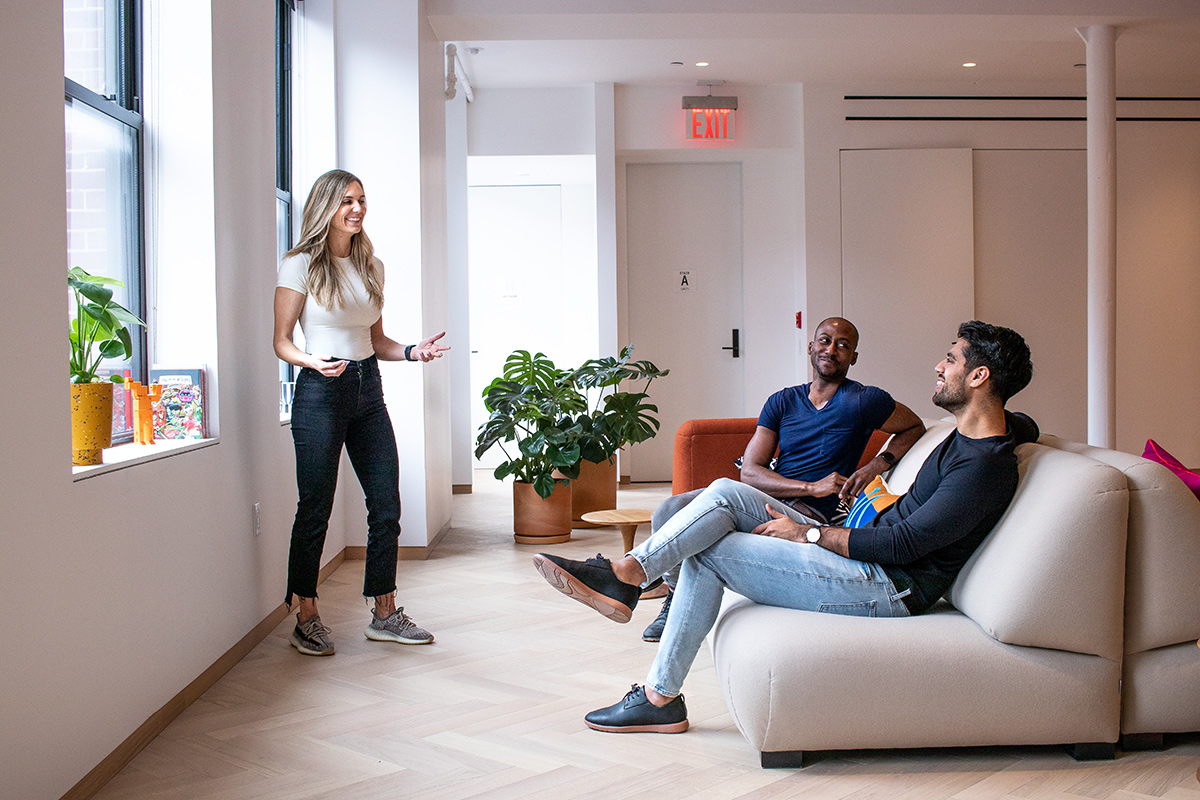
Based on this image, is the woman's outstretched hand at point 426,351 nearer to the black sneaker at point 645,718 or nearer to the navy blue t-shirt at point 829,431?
the navy blue t-shirt at point 829,431

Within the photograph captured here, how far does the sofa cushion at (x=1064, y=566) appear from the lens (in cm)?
217

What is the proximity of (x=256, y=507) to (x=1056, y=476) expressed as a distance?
2.53 meters

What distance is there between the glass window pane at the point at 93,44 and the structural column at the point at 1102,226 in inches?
184

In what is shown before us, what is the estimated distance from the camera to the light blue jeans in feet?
7.89

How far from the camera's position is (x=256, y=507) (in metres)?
3.45

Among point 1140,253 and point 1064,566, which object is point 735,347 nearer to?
point 1140,253

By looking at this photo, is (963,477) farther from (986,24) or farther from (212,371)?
(986,24)

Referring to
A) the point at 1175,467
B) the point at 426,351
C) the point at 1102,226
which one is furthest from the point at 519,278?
the point at 1175,467

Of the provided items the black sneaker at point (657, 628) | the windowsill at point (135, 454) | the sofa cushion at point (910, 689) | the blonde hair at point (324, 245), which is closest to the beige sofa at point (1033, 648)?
the sofa cushion at point (910, 689)

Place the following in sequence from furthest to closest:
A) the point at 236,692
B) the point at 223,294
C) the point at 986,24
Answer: the point at 986,24
the point at 223,294
the point at 236,692

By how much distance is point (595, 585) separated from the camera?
2.52 m

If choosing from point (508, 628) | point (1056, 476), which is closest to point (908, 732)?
point (1056, 476)

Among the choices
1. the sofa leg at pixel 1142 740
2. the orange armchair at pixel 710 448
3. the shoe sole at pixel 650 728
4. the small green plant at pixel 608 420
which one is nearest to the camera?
the sofa leg at pixel 1142 740

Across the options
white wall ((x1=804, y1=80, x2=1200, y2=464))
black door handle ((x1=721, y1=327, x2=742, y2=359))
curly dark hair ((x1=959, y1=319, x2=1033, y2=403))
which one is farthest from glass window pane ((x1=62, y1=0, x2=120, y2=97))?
white wall ((x1=804, y1=80, x2=1200, y2=464))
